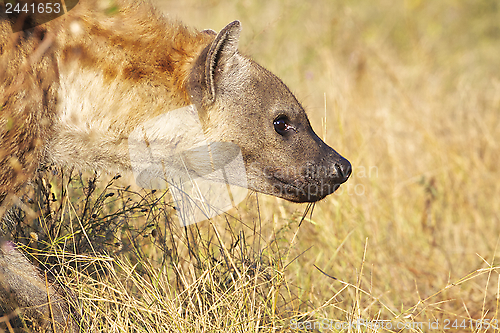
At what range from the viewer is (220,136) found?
2549 mm

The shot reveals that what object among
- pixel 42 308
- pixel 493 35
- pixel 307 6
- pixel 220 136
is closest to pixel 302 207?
pixel 220 136

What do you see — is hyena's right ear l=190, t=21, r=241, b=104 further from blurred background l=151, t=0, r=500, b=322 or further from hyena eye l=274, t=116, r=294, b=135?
blurred background l=151, t=0, r=500, b=322

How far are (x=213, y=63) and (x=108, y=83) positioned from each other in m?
0.54

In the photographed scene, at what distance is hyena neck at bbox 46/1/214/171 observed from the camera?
236 cm

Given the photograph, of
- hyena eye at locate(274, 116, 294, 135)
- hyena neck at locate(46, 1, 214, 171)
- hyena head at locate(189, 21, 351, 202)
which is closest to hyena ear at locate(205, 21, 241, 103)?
hyena head at locate(189, 21, 351, 202)

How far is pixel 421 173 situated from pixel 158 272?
331cm

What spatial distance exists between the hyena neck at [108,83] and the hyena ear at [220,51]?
0.13m

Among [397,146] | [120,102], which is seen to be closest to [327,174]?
[120,102]

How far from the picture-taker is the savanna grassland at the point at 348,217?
2494mm

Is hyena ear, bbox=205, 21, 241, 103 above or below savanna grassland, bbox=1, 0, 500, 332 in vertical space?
above

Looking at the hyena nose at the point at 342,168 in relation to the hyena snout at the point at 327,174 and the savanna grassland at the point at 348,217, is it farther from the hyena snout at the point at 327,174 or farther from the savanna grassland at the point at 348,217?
the savanna grassland at the point at 348,217

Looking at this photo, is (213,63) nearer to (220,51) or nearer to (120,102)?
(220,51)

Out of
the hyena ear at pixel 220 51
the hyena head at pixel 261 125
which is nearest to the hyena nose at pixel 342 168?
the hyena head at pixel 261 125

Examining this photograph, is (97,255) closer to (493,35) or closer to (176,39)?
(176,39)
